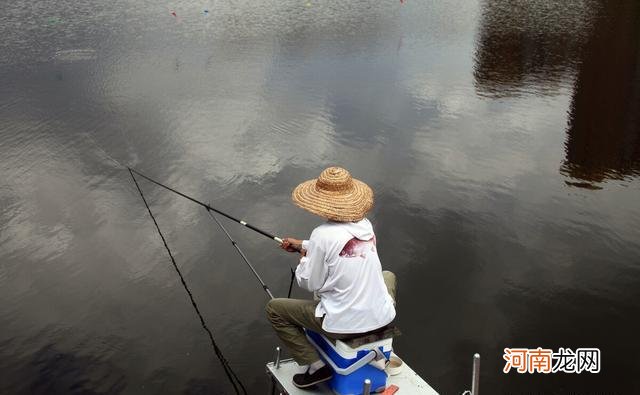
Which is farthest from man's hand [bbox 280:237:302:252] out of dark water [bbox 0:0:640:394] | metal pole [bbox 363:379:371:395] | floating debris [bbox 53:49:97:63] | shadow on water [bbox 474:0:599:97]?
floating debris [bbox 53:49:97:63]

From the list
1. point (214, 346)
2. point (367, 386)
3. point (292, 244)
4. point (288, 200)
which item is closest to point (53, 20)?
point (288, 200)

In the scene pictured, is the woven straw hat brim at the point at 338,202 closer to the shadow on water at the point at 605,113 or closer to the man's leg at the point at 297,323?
the man's leg at the point at 297,323

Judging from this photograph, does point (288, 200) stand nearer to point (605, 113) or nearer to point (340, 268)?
point (340, 268)

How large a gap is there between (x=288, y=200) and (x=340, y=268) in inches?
217

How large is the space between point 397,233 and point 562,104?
9.29 metres

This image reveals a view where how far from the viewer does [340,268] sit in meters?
3.70

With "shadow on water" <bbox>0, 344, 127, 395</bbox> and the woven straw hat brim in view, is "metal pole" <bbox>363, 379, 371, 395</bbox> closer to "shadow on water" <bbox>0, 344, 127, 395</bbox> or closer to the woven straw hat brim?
the woven straw hat brim

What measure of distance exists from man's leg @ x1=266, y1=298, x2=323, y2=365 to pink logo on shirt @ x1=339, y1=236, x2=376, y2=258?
650mm

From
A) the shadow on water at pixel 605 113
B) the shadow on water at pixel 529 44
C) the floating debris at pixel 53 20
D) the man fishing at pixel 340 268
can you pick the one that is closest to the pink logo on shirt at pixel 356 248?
the man fishing at pixel 340 268

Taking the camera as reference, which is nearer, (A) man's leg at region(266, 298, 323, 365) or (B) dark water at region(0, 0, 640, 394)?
(A) man's leg at region(266, 298, 323, 365)

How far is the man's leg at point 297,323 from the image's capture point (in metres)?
→ 4.05

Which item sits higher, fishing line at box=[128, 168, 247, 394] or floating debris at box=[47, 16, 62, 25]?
floating debris at box=[47, 16, 62, 25]

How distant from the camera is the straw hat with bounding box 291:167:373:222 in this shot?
371 centimetres

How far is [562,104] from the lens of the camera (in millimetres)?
14453
